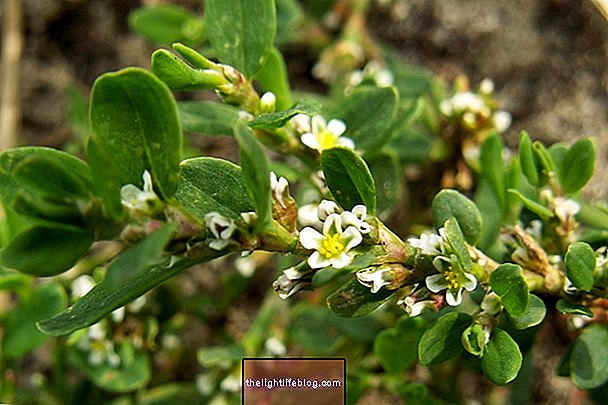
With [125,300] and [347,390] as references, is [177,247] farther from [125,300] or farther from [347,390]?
[347,390]

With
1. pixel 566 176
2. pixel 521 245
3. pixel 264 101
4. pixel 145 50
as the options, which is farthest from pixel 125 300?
pixel 145 50

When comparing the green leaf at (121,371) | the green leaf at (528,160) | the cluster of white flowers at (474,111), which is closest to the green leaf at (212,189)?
the green leaf at (528,160)

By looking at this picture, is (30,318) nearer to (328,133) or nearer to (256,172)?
(328,133)

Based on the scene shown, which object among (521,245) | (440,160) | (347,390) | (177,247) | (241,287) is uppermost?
(177,247)

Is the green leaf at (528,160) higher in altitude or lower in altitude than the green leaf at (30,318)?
higher

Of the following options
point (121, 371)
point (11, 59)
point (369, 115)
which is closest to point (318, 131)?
point (369, 115)

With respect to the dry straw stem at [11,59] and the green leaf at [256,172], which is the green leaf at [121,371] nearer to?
the green leaf at [256,172]
